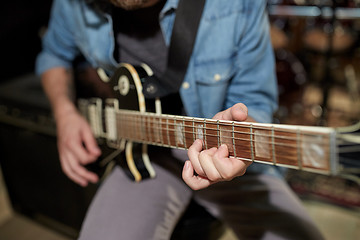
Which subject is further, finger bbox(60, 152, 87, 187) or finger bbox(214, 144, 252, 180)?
finger bbox(60, 152, 87, 187)

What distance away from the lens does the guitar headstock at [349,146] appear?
0.37 metres

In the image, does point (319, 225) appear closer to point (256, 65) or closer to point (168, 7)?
point (256, 65)

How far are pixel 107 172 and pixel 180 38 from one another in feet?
1.56

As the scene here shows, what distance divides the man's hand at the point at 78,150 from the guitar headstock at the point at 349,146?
0.65m

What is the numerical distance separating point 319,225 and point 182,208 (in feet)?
2.78

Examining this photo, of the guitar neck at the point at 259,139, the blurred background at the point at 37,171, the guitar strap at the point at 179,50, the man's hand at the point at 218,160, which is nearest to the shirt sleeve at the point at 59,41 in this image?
the blurred background at the point at 37,171

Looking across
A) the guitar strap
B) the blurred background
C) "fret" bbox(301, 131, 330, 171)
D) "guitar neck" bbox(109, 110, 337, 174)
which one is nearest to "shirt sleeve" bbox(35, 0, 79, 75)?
the blurred background

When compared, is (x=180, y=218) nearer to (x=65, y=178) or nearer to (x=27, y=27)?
(x=65, y=178)

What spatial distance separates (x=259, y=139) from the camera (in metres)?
0.44

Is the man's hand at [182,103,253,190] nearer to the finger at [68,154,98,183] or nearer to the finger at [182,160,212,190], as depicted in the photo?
the finger at [182,160,212,190]

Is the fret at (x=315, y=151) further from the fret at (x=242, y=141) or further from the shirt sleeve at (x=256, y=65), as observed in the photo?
the shirt sleeve at (x=256, y=65)

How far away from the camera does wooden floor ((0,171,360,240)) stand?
1.31 meters

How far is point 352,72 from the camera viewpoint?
275 centimetres

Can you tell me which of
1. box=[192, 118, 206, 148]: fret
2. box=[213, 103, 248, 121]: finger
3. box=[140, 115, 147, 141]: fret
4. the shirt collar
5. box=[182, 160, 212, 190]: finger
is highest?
the shirt collar
